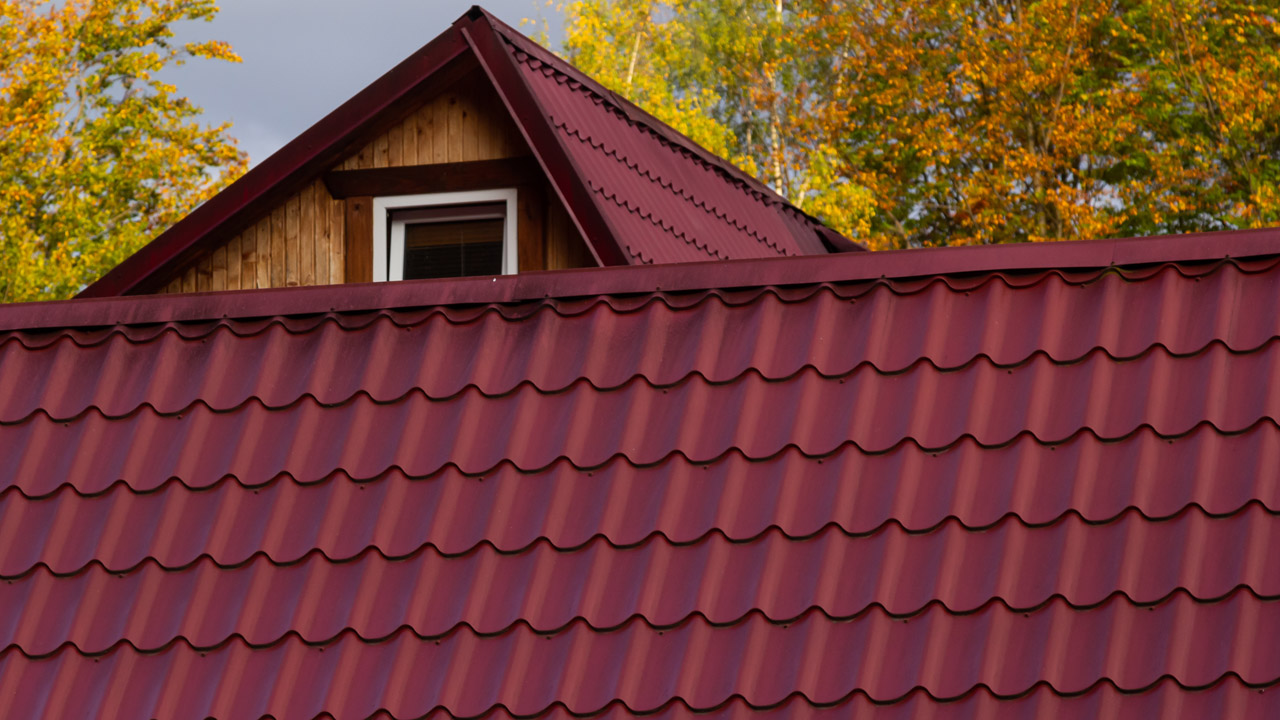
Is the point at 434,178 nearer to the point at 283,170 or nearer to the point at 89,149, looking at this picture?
the point at 283,170

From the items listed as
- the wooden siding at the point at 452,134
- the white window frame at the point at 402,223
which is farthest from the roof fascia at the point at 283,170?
the white window frame at the point at 402,223

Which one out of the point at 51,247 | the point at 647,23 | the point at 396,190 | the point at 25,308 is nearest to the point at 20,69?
the point at 51,247

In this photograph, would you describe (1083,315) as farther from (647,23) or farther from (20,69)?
(647,23)

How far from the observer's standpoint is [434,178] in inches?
435

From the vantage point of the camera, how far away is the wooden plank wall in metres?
10.8

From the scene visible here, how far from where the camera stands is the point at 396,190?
Answer: 1116cm

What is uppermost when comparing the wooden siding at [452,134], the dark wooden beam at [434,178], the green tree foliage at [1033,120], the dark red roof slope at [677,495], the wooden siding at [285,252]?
the green tree foliage at [1033,120]

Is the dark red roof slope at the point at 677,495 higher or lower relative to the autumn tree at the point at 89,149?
lower

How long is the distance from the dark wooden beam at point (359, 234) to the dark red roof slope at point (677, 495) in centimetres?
534

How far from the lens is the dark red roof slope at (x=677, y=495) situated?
4.32 meters

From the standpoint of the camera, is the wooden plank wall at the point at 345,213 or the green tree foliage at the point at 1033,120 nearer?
the wooden plank wall at the point at 345,213

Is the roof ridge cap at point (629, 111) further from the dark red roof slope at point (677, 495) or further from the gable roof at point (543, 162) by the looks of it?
the dark red roof slope at point (677, 495)

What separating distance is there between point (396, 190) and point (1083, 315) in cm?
689

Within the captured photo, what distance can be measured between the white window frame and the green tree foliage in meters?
15.5
